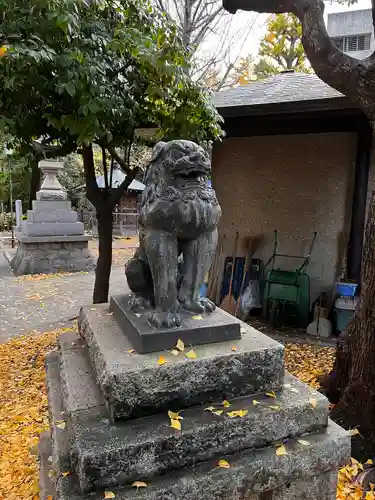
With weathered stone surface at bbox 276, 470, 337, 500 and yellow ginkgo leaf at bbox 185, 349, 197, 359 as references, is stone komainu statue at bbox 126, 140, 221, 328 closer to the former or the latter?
yellow ginkgo leaf at bbox 185, 349, 197, 359

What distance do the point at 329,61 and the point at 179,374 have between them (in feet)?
8.71

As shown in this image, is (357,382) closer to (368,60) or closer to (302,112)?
(368,60)

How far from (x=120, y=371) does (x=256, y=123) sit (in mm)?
4408

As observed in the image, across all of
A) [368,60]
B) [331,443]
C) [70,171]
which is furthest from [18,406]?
[70,171]

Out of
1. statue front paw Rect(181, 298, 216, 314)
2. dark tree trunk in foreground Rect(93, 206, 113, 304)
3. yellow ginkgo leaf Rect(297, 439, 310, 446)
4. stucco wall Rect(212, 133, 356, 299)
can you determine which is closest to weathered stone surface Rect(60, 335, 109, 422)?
statue front paw Rect(181, 298, 216, 314)

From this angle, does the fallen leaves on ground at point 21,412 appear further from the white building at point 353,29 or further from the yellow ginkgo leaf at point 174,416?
the white building at point 353,29

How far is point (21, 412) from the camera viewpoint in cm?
301

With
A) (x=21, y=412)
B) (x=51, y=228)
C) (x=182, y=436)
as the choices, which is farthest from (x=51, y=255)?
(x=182, y=436)

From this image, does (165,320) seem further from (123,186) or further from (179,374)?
(123,186)

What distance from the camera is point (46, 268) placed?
29.7ft

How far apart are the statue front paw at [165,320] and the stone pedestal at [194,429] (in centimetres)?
13

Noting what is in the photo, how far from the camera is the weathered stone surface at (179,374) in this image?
1439mm

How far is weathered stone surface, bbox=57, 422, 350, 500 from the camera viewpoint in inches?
52.8

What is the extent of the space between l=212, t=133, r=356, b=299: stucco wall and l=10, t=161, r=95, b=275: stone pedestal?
498 cm
